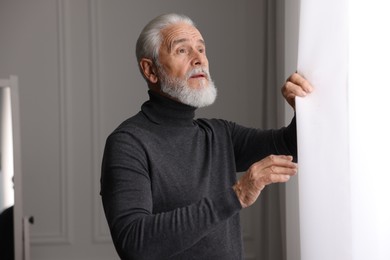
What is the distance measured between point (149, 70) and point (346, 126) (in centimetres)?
67

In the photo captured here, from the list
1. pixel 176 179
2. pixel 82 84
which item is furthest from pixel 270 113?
pixel 176 179

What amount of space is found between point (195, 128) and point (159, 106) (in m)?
0.12

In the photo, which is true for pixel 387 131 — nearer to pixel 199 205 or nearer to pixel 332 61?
pixel 332 61

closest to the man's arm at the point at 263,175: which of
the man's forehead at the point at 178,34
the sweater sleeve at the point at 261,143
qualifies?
the sweater sleeve at the point at 261,143

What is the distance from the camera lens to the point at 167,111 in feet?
5.48

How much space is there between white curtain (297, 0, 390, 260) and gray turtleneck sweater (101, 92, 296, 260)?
0.73 ft

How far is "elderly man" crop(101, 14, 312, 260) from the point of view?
1333 mm

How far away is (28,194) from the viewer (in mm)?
3459

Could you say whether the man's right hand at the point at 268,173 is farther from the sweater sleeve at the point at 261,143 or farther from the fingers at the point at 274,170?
the sweater sleeve at the point at 261,143

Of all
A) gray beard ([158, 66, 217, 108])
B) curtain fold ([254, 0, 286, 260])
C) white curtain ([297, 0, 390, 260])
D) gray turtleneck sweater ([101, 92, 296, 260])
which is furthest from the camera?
curtain fold ([254, 0, 286, 260])

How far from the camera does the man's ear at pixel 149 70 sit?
1731 mm

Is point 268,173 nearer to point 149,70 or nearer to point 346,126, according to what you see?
point 346,126

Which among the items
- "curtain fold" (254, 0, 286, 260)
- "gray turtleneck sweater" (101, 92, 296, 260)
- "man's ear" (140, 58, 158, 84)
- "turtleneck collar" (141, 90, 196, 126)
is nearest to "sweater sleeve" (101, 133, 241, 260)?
"gray turtleneck sweater" (101, 92, 296, 260)

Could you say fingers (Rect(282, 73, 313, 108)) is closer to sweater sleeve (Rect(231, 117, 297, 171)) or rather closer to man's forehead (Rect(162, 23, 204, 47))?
sweater sleeve (Rect(231, 117, 297, 171))
